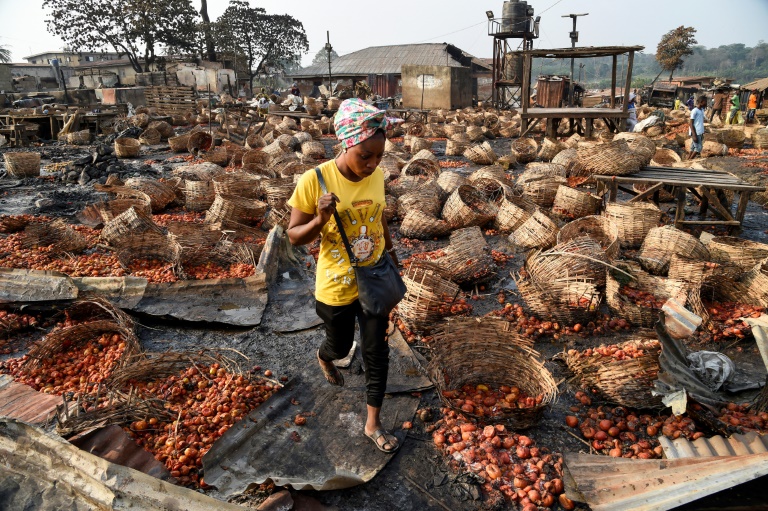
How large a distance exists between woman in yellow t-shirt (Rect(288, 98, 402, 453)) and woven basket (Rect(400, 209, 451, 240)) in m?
3.59

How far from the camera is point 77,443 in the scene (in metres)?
2.33

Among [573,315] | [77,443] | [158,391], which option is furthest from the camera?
[573,315]

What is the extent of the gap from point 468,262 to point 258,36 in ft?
166

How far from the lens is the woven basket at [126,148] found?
12922 mm

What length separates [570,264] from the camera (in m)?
4.54

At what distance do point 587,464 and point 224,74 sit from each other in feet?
127

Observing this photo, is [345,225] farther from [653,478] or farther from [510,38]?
[510,38]

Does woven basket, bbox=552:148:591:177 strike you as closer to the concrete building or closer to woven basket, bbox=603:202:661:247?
woven basket, bbox=603:202:661:247

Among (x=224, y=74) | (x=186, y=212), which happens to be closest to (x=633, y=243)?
(x=186, y=212)

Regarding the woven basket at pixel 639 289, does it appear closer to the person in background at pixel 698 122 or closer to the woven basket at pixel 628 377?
the woven basket at pixel 628 377

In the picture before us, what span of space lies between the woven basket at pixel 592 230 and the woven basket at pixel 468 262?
0.87m

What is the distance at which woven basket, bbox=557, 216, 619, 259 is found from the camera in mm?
5375

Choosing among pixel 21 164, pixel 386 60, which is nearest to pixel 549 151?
pixel 21 164

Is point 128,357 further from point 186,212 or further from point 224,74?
point 224,74
